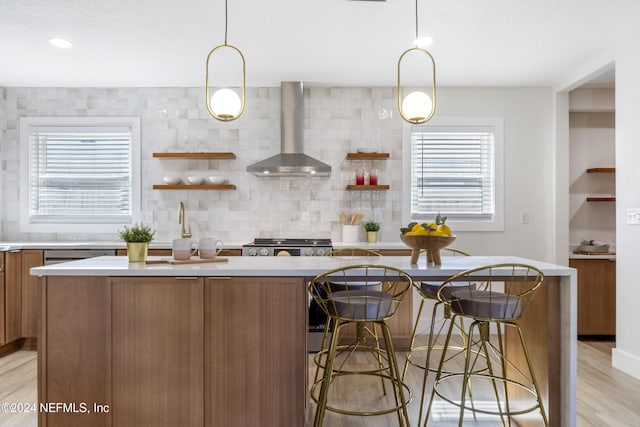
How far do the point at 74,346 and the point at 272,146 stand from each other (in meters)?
2.86

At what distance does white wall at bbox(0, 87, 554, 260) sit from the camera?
450cm

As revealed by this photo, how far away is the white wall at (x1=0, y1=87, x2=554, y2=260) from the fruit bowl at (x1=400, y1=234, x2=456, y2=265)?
216 centimetres

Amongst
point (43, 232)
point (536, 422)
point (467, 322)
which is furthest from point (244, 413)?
point (43, 232)

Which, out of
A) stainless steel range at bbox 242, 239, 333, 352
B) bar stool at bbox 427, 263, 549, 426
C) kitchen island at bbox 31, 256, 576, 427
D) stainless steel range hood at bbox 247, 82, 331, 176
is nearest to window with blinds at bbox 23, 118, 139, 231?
stainless steel range hood at bbox 247, 82, 331, 176

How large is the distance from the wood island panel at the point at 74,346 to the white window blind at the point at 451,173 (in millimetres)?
3231

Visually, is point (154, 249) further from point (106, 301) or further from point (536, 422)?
point (536, 422)

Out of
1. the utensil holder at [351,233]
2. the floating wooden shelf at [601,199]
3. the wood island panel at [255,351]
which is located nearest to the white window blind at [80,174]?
the utensil holder at [351,233]

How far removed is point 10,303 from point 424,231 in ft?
12.0

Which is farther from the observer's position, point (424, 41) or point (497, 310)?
point (424, 41)

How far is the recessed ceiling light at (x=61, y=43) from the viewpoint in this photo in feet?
10.9

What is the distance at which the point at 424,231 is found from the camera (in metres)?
2.32

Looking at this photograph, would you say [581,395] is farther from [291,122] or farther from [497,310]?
[291,122]

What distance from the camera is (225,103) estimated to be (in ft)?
8.07

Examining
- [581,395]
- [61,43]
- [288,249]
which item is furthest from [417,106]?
[61,43]
